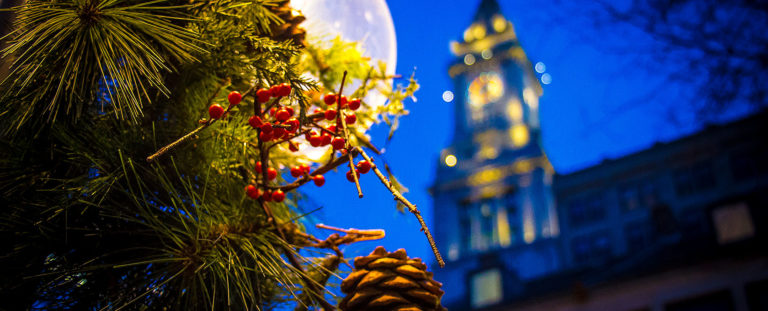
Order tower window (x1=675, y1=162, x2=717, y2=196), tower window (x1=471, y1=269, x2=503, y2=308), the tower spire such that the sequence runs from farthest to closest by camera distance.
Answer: the tower spire
tower window (x1=675, y1=162, x2=717, y2=196)
tower window (x1=471, y1=269, x2=503, y2=308)

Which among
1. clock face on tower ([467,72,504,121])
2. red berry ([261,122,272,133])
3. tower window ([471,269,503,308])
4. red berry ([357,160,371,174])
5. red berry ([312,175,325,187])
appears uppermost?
clock face on tower ([467,72,504,121])

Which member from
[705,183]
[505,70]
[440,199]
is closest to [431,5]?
[505,70]

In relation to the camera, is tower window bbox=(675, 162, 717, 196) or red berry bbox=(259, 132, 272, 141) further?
tower window bbox=(675, 162, 717, 196)

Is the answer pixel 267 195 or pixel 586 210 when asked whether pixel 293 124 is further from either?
pixel 586 210

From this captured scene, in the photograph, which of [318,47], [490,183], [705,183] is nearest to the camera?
[318,47]

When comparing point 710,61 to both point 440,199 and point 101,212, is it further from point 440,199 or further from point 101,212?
point 440,199

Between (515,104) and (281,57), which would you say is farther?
(515,104)

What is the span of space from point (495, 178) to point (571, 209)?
384cm

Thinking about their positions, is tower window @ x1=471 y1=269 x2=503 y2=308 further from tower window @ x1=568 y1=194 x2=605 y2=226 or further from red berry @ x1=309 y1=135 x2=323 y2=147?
red berry @ x1=309 y1=135 x2=323 y2=147

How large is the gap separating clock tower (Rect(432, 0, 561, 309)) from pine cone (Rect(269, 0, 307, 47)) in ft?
78.8

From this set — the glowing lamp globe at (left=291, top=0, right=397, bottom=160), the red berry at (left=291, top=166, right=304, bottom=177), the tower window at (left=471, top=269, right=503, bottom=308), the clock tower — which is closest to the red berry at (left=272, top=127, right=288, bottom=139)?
the red berry at (left=291, top=166, right=304, bottom=177)

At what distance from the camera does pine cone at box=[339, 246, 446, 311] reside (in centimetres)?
96

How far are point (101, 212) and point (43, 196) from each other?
0.11 metres

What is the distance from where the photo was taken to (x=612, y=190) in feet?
91.1
